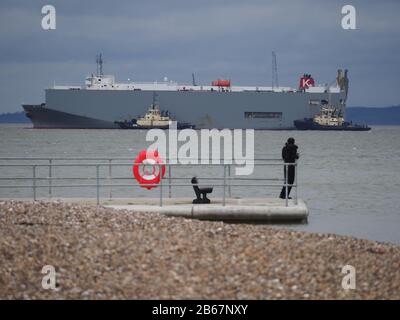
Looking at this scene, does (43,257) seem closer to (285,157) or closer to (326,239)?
(326,239)

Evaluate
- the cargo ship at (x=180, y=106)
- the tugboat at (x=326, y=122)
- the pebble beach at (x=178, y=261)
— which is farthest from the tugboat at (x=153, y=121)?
the pebble beach at (x=178, y=261)

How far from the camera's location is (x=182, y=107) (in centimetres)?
13275

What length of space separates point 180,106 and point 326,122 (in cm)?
2348

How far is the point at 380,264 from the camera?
1095 cm

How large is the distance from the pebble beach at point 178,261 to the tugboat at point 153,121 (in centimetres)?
11416

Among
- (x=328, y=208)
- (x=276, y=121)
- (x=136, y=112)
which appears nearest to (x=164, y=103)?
(x=136, y=112)

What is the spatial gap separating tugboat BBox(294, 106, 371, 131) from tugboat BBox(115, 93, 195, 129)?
17.2 m

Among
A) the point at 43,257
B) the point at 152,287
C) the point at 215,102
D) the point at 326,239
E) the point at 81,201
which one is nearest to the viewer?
the point at 152,287

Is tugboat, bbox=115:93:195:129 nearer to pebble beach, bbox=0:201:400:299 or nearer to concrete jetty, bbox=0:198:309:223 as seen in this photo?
concrete jetty, bbox=0:198:309:223

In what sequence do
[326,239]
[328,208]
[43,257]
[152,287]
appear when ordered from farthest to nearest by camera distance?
[328,208]
[326,239]
[43,257]
[152,287]

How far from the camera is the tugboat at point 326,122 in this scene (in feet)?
439

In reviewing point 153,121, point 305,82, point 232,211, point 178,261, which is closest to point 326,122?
point 305,82
